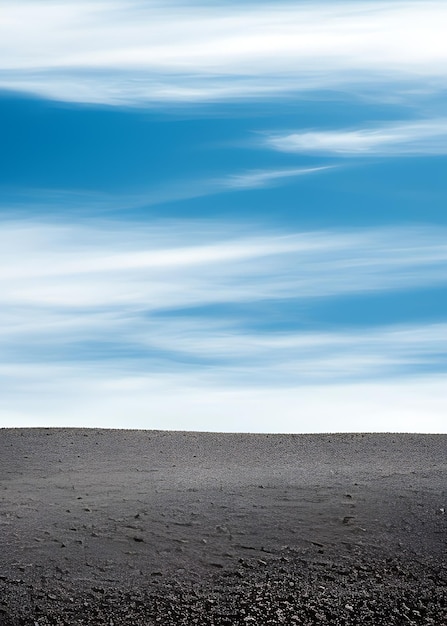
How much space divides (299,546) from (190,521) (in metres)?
0.89

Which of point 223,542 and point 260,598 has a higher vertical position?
point 223,542

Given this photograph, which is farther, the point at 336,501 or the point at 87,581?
the point at 336,501

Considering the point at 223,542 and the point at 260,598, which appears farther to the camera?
the point at 223,542

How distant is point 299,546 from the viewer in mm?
6219

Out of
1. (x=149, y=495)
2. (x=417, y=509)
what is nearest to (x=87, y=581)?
(x=149, y=495)

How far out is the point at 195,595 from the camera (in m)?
5.63

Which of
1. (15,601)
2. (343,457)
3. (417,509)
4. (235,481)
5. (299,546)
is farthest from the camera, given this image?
(343,457)

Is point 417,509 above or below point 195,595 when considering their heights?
above

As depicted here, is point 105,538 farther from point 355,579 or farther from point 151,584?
point 355,579

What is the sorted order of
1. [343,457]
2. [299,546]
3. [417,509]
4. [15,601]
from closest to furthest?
[15,601] < [299,546] < [417,509] < [343,457]

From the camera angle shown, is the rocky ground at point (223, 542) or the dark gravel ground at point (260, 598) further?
the rocky ground at point (223, 542)

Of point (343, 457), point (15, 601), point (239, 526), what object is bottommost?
point (15, 601)

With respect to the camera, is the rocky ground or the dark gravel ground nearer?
the dark gravel ground

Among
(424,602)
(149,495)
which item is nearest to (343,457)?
(149,495)
